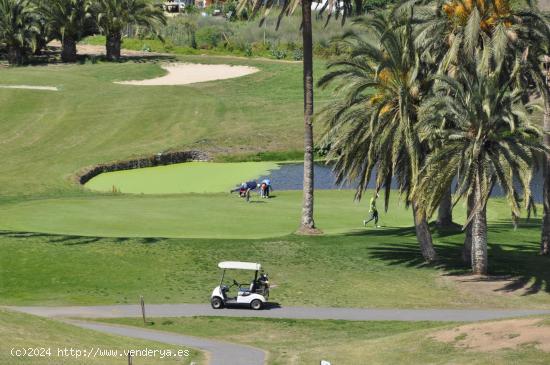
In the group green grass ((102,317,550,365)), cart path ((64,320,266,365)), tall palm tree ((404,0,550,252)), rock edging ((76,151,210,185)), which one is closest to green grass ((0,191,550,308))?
green grass ((102,317,550,365))

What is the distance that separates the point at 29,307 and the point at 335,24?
11078 centimetres

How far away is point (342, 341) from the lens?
116 ft

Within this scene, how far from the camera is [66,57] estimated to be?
418 feet

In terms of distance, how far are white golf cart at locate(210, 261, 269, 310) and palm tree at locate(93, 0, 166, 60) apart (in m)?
81.4

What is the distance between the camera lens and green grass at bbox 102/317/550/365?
29.5 meters

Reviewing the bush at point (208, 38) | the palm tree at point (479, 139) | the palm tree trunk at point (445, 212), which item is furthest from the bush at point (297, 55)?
the palm tree at point (479, 139)

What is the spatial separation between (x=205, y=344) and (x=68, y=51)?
318ft

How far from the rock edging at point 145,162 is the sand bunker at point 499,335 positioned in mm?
44725

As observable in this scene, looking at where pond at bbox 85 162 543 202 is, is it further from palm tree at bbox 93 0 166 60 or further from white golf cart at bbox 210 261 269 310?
palm tree at bbox 93 0 166 60

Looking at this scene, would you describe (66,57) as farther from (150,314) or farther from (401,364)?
(401,364)

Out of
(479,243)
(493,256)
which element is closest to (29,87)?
(493,256)

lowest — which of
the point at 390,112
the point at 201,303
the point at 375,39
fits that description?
the point at 201,303

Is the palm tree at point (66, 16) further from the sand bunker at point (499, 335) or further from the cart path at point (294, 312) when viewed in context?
the sand bunker at point (499, 335)

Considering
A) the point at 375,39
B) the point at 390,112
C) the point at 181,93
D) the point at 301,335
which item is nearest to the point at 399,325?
the point at 301,335
